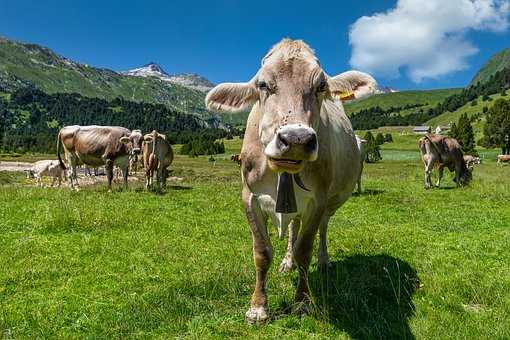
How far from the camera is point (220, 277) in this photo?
24.0ft

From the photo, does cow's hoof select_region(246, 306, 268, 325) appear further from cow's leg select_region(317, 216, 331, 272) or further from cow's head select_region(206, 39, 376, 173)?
cow's leg select_region(317, 216, 331, 272)

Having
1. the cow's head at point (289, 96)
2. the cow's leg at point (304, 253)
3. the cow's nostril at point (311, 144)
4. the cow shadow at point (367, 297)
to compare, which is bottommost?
the cow shadow at point (367, 297)

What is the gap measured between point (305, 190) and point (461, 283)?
133 inches

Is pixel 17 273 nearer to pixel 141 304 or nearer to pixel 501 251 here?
pixel 141 304

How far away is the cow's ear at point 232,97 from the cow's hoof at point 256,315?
→ 8.88 feet

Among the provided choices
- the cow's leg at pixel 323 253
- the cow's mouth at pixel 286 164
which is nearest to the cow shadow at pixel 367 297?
the cow's leg at pixel 323 253

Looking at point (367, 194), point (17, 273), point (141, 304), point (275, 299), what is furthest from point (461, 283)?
point (367, 194)

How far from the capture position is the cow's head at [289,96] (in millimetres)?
4617

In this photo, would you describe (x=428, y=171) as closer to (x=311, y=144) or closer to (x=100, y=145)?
(x=100, y=145)

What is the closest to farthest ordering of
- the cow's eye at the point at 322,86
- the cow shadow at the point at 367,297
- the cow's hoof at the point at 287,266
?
the cow's eye at the point at 322,86 → the cow shadow at the point at 367,297 → the cow's hoof at the point at 287,266

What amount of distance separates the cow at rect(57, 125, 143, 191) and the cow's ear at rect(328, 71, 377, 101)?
54.7 ft

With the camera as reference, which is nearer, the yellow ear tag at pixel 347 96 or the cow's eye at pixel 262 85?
the cow's eye at pixel 262 85

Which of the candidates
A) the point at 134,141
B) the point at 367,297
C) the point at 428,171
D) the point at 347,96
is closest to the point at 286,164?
the point at 347,96

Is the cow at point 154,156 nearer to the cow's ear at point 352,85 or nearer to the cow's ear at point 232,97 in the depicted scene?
the cow's ear at point 232,97
